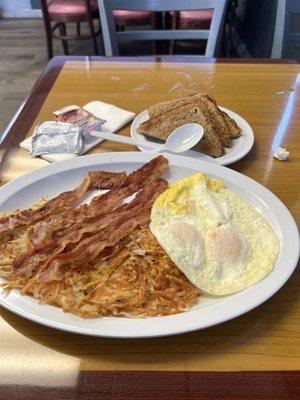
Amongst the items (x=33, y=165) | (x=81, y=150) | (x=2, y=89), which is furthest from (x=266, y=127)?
(x=2, y=89)

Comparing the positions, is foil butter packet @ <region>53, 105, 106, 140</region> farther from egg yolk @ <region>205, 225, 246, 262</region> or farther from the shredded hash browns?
egg yolk @ <region>205, 225, 246, 262</region>

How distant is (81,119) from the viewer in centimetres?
113

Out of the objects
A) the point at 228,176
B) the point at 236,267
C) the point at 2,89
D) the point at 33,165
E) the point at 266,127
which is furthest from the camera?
the point at 2,89

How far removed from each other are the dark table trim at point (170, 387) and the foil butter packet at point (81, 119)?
2.25 feet

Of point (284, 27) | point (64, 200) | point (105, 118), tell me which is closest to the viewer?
point (64, 200)

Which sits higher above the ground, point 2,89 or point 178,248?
point 178,248

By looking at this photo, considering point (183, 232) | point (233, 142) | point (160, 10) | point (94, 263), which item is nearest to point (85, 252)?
point (94, 263)

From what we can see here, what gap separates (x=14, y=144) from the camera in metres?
1.08

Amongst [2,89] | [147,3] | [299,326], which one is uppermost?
[147,3]

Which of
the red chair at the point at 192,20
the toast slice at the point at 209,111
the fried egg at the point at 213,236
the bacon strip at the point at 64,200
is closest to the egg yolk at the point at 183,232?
the fried egg at the point at 213,236

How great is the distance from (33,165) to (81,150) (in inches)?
5.1

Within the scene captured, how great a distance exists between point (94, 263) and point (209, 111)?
0.59 meters

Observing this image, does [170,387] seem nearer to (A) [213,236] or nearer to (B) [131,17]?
(A) [213,236]

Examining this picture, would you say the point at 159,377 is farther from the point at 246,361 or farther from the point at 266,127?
the point at 266,127
